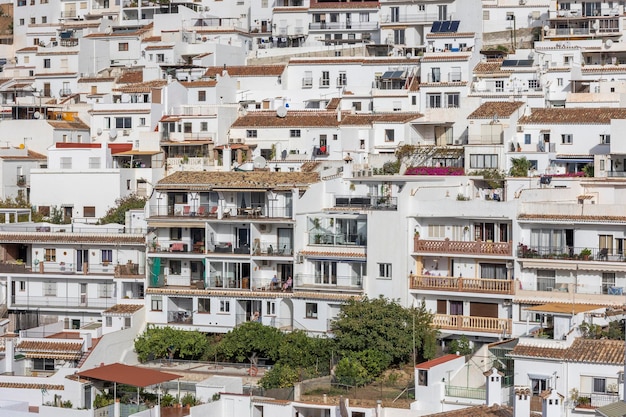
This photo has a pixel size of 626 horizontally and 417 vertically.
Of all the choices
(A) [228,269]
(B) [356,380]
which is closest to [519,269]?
(B) [356,380]

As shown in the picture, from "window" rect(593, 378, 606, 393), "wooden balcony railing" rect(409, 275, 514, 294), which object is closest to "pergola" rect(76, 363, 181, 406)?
"wooden balcony railing" rect(409, 275, 514, 294)

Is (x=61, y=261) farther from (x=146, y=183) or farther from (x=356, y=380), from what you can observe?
(x=356, y=380)

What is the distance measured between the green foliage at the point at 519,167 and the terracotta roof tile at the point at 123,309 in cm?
1349

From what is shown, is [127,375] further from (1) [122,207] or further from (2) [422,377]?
(1) [122,207]

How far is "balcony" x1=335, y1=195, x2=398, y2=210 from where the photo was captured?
53000mm

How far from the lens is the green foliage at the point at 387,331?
47219 millimetres

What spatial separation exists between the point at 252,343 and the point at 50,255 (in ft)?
35.1

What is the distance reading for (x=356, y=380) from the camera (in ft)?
151

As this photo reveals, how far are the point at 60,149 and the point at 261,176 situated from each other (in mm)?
13629

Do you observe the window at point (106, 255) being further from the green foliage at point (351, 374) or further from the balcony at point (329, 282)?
the green foliage at point (351, 374)

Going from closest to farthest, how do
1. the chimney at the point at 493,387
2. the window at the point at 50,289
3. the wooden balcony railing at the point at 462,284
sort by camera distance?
the chimney at the point at 493,387 → the wooden balcony railing at the point at 462,284 → the window at the point at 50,289

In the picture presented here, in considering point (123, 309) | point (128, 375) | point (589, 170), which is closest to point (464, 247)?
point (589, 170)

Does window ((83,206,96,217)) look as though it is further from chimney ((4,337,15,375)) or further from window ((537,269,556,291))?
window ((537,269,556,291))

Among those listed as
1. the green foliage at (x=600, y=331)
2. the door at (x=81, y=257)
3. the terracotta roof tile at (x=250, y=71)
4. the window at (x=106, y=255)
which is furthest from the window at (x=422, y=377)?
the terracotta roof tile at (x=250, y=71)
